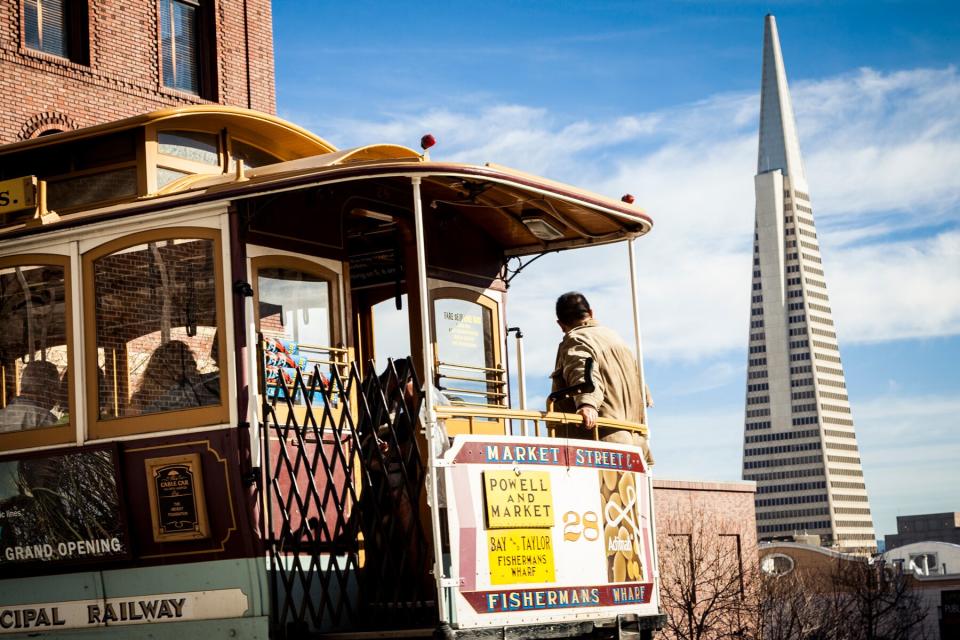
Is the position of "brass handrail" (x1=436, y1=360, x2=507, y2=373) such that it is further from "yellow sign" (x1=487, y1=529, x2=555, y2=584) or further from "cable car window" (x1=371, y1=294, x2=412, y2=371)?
"yellow sign" (x1=487, y1=529, x2=555, y2=584)

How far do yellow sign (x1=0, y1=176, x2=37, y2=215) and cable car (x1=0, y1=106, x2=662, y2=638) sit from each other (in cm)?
2

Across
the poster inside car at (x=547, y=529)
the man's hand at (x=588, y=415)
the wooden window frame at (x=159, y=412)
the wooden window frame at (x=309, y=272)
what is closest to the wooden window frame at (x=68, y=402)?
the wooden window frame at (x=159, y=412)

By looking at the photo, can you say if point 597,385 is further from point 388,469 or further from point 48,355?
point 48,355

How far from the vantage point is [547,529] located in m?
9.70

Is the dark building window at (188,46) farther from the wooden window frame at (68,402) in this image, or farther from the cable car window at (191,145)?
the wooden window frame at (68,402)

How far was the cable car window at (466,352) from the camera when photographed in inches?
456

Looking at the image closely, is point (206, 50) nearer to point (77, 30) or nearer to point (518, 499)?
point (77, 30)

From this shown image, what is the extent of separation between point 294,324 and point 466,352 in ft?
6.10

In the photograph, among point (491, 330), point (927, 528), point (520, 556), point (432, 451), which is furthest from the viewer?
point (927, 528)

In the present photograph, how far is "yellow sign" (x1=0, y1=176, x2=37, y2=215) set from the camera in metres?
10.9

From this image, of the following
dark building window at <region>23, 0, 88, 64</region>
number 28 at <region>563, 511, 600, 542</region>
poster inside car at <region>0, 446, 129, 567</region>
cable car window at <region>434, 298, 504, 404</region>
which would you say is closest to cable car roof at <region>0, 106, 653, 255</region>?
cable car window at <region>434, 298, 504, 404</region>

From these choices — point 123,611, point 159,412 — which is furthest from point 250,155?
point 123,611

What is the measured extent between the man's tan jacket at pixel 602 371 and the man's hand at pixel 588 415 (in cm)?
4

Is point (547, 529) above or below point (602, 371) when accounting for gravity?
below
